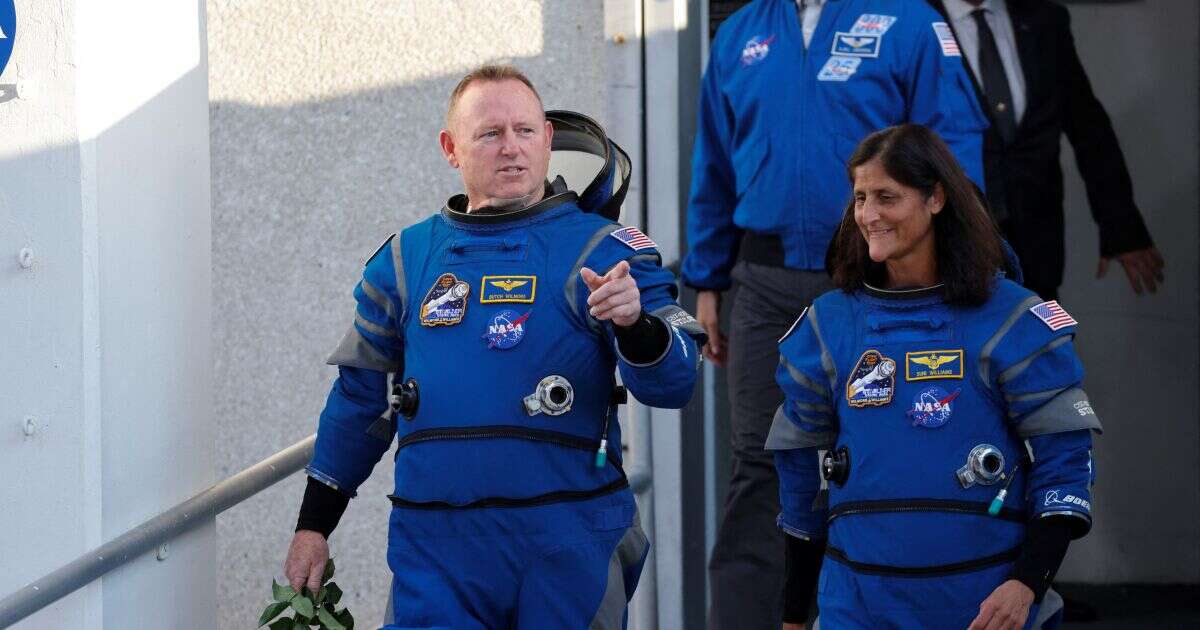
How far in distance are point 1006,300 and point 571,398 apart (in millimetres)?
831

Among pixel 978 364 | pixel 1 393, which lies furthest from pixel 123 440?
pixel 978 364

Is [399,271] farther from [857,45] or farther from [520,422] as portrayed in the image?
[857,45]

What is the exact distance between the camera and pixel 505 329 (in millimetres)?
3111

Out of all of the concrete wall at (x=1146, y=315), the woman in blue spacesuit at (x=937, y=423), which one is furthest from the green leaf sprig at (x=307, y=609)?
the concrete wall at (x=1146, y=315)

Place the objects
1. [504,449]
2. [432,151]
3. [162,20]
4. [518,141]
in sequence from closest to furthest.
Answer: [504,449] < [518,141] < [162,20] < [432,151]

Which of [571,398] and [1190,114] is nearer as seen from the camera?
[571,398]

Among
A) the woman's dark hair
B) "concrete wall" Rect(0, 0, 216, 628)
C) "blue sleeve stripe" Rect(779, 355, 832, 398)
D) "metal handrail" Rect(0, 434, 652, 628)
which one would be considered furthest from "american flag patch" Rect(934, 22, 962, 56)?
"concrete wall" Rect(0, 0, 216, 628)

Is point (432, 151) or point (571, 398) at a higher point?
point (432, 151)

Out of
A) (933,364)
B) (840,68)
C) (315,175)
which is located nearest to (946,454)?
(933,364)

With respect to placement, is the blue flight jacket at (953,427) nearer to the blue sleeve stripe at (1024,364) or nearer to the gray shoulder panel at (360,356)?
the blue sleeve stripe at (1024,364)

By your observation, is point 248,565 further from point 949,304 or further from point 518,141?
point 949,304

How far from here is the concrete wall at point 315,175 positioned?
4.86 metres

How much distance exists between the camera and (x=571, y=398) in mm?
3102

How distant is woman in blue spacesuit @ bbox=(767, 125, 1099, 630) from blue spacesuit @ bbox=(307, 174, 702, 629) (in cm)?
35
